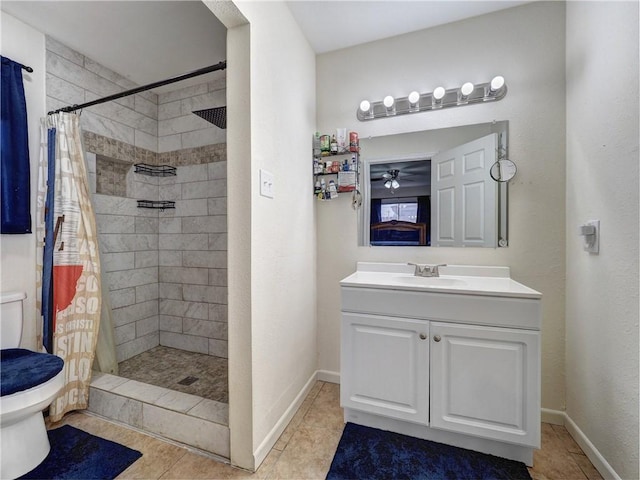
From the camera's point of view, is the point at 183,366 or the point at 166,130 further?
the point at 166,130

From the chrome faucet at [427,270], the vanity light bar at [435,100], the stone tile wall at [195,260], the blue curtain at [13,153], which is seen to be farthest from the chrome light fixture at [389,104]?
the blue curtain at [13,153]

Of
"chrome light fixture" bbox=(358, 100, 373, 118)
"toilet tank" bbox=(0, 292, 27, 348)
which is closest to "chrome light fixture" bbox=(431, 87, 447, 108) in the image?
"chrome light fixture" bbox=(358, 100, 373, 118)

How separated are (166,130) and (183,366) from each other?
210 cm

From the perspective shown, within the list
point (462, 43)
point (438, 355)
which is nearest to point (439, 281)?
point (438, 355)

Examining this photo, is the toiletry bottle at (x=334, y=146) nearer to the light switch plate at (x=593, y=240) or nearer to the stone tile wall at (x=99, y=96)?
the light switch plate at (x=593, y=240)

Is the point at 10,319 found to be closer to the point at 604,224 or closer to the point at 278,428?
the point at 278,428

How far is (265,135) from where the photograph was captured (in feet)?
4.62

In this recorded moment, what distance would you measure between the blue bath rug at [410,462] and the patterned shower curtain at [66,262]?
1.59 meters

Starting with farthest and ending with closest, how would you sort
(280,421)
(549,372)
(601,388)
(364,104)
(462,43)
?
(364,104), (462,43), (549,372), (280,421), (601,388)

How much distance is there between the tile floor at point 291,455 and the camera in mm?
1275

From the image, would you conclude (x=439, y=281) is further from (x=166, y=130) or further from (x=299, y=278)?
(x=166, y=130)

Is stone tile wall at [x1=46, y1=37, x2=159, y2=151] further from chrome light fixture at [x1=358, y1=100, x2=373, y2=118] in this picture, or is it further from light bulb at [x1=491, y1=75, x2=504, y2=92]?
light bulb at [x1=491, y1=75, x2=504, y2=92]

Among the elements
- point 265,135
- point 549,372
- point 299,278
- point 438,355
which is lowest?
point 549,372

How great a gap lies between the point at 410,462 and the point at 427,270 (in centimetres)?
102
